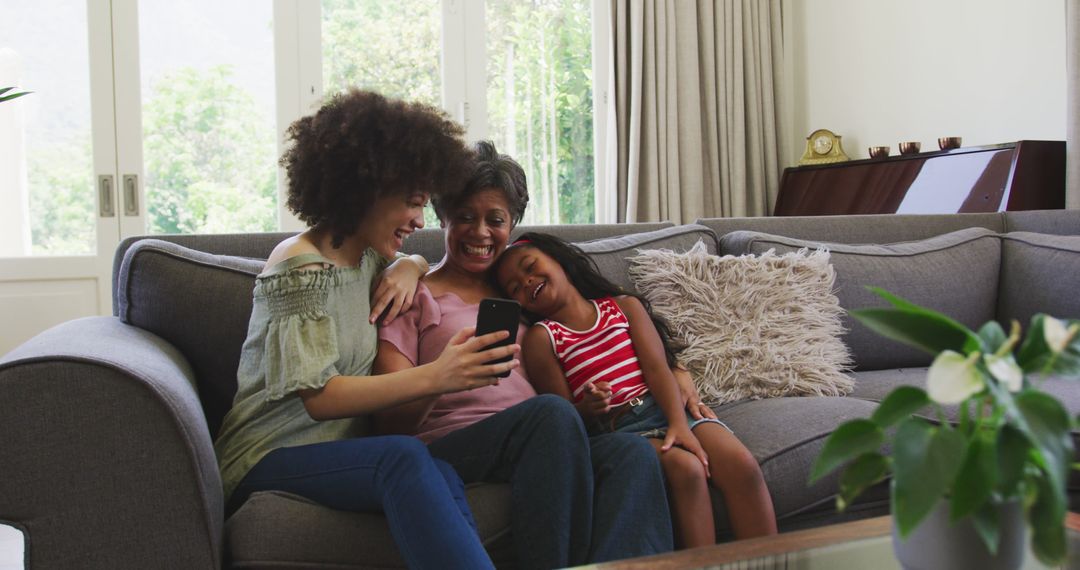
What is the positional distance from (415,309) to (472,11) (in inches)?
110

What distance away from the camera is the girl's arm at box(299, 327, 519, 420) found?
1.31 meters

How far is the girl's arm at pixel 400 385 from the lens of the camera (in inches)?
51.8

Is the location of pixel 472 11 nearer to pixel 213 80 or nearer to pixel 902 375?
pixel 213 80

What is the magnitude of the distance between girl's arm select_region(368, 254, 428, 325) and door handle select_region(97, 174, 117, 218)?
2362mm

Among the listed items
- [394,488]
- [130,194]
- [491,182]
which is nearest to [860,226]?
[491,182]

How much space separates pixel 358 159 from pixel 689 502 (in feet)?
2.55

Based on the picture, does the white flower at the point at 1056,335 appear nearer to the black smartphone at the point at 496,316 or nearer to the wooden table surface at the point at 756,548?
the wooden table surface at the point at 756,548

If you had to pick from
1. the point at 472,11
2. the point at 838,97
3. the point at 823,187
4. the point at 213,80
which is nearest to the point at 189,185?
the point at 213,80

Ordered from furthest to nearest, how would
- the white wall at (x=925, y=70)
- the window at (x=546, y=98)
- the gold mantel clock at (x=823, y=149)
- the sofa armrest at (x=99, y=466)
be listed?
the window at (x=546, y=98) < the gold mantel clock at (x=823, y=149) < the white wall at (x=925, y=70) < the sofa armrest at (x=99, y=466)

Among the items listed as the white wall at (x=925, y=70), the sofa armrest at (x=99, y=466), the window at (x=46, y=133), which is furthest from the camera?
the window at (x=46, y=133)

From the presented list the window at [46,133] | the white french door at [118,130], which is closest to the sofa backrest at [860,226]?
the white french door at [118,130]

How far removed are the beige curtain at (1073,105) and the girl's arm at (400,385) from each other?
2.49m

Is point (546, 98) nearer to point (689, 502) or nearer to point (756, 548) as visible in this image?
point (689, 502)

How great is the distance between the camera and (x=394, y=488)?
1222mm
